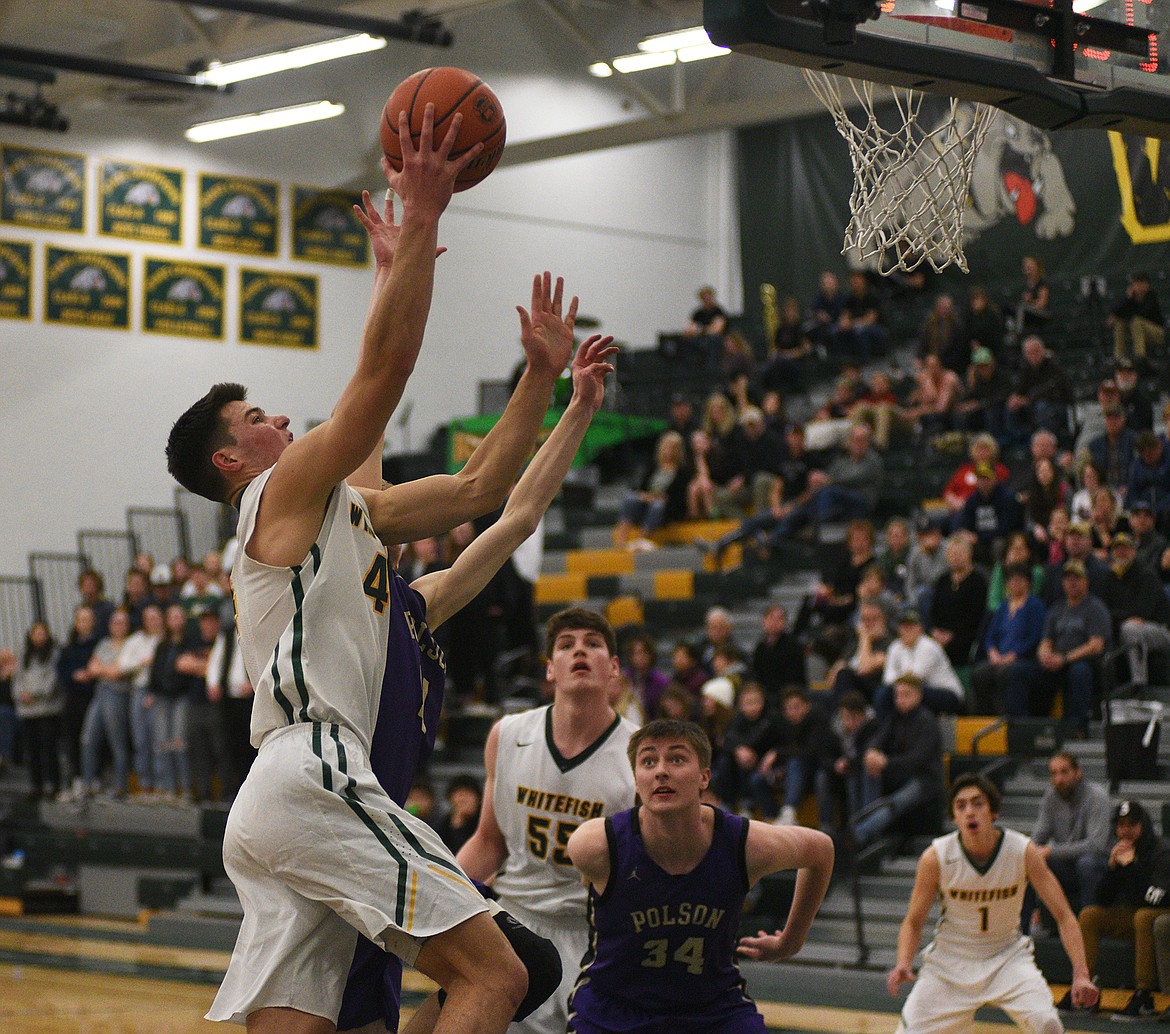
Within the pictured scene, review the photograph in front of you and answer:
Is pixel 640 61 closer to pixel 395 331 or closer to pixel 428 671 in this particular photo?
pixel 428 671

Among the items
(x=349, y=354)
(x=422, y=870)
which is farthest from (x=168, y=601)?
(x=422, y=870)

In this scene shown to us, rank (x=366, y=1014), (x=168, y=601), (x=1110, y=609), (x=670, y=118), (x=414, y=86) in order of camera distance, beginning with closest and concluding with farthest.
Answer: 1. (x=366, y=1014)
2. (x=414, y=86)
3. (x=1110, y=609)
4. (x=168, y=601)
5. (x=670, y=118)

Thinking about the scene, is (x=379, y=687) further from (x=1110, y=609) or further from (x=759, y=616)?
(x=759, y=616)

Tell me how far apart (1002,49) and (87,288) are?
16537mm

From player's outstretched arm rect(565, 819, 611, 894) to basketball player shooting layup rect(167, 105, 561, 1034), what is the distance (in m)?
1.45

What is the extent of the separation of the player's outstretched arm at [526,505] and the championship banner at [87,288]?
53.8ft

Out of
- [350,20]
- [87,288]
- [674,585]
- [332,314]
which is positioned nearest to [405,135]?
[674,585]

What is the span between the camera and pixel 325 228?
21562 mm

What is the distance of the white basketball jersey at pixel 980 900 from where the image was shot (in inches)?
299

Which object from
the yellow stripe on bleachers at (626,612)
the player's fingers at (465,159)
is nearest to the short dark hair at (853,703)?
the yellow stripe on bleachers at (626,612)

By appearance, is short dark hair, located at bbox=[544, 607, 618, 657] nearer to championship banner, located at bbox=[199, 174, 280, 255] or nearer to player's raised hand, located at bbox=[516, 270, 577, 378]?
player's raised hand, located at bbox=[516, 270, 577, 378]

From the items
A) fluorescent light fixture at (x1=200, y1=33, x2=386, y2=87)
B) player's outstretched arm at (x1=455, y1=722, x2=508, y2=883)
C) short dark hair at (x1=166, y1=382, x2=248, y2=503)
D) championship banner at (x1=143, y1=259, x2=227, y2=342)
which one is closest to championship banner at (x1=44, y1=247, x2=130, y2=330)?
championship banner at (x1=143, y1=259, x2=227, y2=342)

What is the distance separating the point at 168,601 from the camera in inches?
671

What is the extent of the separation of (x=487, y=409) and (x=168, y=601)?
5.53m
